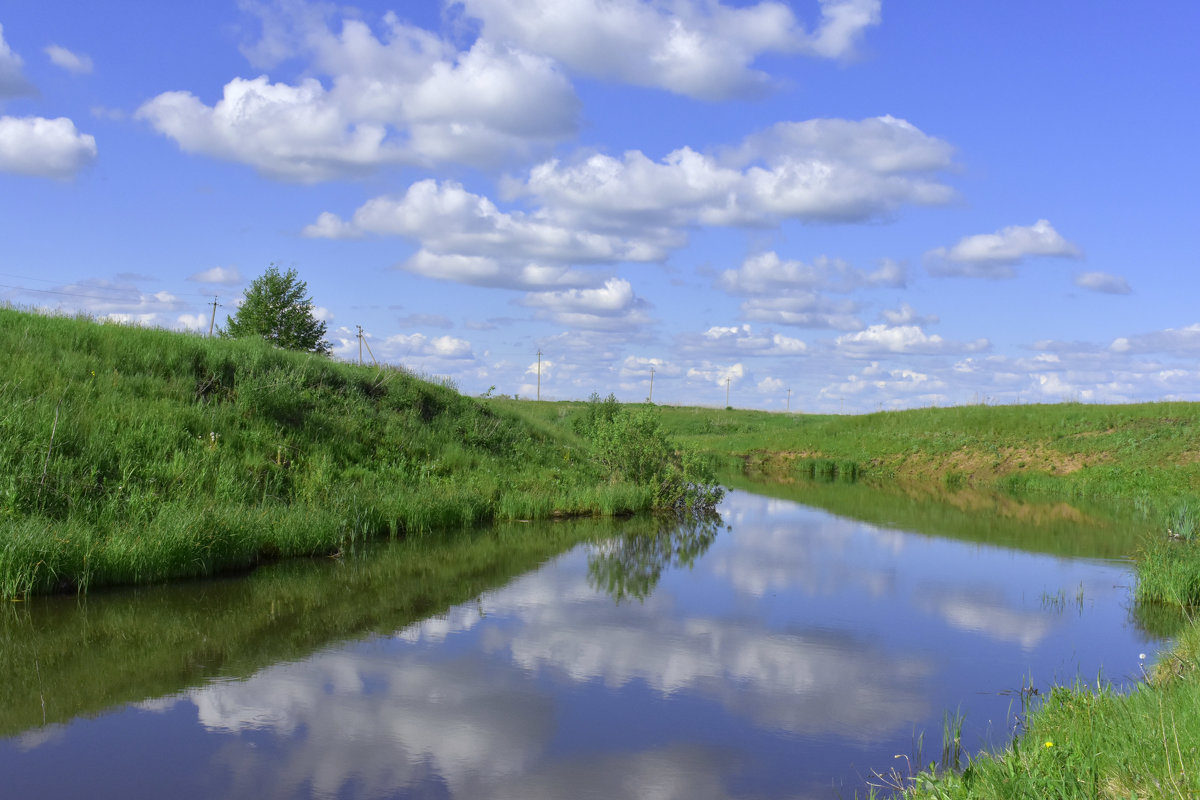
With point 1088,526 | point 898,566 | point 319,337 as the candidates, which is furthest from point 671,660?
point 319,337

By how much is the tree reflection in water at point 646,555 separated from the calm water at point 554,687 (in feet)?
0.53

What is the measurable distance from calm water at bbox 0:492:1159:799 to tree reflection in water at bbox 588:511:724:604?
161 mm

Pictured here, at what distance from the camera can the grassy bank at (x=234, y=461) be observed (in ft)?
40.0

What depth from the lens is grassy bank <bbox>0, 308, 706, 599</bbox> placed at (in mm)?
12188

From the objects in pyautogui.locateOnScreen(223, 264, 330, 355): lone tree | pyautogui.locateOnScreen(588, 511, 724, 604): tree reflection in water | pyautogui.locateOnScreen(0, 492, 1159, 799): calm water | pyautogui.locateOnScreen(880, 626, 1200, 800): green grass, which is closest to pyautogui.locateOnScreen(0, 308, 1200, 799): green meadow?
pyautogui.locateOnScreen(880, 626, 1200, 800): green grass

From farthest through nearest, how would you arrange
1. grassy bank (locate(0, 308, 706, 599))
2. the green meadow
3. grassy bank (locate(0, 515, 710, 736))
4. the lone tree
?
the lone tree, grassy bank (locate(0, 308, 706, 599)), grassy bank (locate(0, 515, 710, 736)), the green meadow

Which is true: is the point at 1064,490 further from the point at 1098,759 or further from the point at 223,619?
the point at 223,619

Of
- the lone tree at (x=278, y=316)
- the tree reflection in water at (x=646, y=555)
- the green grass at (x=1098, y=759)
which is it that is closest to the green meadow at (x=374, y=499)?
the green grass at (x=1098, y=759)

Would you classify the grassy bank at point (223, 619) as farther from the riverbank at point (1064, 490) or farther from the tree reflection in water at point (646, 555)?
the riverbank at point (1064, 490)

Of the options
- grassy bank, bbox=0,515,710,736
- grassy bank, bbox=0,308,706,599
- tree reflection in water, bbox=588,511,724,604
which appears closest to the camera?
grassy bank, bbox=0,515,710,736

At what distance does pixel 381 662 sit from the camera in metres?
9.13

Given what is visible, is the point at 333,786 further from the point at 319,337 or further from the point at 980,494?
the point at 319,337

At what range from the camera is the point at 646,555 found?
16.4m

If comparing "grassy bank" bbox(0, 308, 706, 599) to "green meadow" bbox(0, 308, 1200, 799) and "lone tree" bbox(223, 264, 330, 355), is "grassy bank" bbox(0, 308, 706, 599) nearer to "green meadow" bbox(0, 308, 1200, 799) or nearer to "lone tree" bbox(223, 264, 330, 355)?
"green meadow" bbox(0, 308, 1200, 799)
